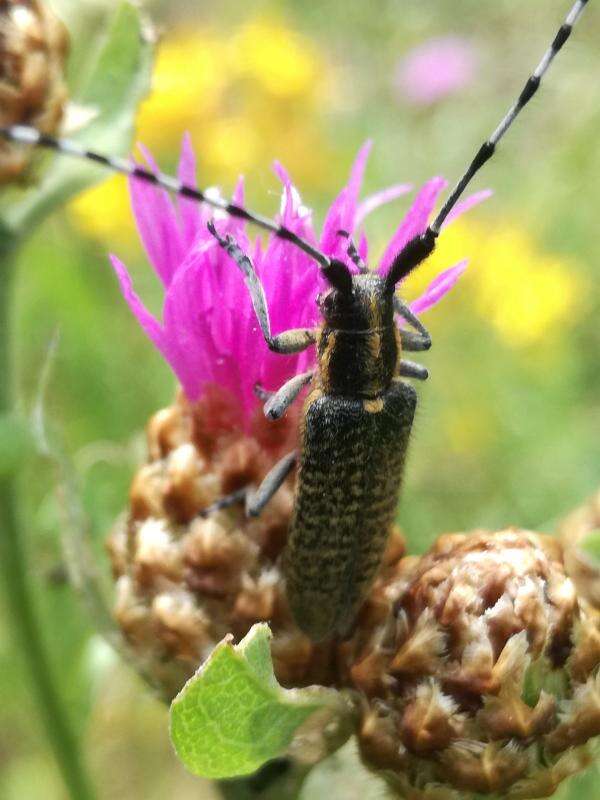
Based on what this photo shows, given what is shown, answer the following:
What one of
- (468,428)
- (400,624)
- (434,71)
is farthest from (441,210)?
(434,71)

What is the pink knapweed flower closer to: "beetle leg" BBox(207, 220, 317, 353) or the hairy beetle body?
"beetle leg" BBox(207, 220, 317, 353)

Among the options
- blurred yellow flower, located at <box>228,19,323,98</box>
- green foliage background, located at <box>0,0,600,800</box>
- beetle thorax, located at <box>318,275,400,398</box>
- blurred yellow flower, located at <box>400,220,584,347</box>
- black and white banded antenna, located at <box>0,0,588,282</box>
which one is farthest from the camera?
blurred yellow flower, located at <box>228,19,323,98</box>

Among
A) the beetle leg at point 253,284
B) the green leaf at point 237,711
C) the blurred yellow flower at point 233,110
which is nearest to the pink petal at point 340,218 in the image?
the beetle leg at point 253,284

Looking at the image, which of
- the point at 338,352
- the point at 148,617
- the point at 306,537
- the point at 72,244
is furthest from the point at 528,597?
the point at 72,244

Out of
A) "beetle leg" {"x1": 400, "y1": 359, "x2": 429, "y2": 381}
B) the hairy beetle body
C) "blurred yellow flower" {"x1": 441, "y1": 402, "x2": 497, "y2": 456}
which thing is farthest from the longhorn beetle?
"blurred yellow flower" {"x1": 441, "y1": 402, "x2": 497, "y2": 456}

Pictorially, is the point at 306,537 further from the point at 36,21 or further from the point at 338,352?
the point at 36,21
